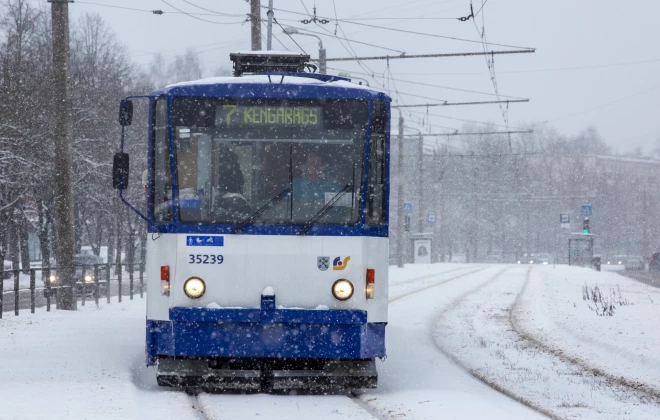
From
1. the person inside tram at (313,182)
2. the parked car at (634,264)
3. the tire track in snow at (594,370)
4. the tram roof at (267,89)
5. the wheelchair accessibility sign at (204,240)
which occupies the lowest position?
the parked car at (634,264)

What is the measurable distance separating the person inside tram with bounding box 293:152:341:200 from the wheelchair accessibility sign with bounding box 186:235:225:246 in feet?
2.66

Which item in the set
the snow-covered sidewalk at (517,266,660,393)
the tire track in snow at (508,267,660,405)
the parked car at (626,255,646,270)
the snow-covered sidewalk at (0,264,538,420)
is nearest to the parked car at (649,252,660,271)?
the parked car at (626,255,646,270)

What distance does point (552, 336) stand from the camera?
53.4 ft

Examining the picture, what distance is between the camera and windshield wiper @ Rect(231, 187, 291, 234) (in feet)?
31.3

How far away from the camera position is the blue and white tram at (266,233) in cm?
947

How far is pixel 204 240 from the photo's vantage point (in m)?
9.52

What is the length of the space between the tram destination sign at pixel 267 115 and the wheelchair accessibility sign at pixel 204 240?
1.09m

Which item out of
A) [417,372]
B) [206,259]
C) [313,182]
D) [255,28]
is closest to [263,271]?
[206,259]

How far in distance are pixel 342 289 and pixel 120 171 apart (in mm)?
2373

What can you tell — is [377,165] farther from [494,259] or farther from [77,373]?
[494,259]

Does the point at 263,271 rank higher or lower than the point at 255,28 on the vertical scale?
lower

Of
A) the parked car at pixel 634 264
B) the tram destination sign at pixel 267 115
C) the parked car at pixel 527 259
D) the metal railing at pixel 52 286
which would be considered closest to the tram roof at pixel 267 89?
the tram destination sign at pixel 267 115

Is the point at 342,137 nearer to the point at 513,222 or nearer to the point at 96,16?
the point at 96,16

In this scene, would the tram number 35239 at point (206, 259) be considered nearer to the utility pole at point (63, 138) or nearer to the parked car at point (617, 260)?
the utility pole at point (63, 138)
